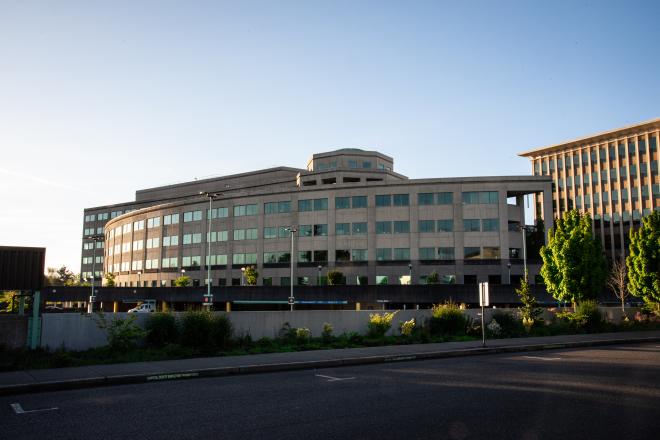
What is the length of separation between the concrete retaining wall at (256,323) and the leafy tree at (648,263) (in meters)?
9.45

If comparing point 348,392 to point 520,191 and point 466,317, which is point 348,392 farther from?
point 520,191

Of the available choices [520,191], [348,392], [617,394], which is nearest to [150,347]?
[348,392]

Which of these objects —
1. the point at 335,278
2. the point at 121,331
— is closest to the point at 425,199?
the point at 335,278

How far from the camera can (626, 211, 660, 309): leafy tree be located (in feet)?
117

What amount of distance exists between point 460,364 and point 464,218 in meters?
56.5

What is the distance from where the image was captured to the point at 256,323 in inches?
853

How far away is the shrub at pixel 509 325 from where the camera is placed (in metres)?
26.9

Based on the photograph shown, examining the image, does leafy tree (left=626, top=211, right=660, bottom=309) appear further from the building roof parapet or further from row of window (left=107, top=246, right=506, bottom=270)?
the building roof parapet

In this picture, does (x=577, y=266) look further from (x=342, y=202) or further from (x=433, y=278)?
(x=342, y=202)

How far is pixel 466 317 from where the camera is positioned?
1067 inches

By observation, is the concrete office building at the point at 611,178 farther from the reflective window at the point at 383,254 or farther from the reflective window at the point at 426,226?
the reflective window at the point at 383,254

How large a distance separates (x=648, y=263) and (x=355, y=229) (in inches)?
1732

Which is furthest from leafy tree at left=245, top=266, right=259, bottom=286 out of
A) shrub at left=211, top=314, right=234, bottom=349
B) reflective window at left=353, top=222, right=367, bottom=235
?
shrub at left=211, top=314, right=234, bottom=349

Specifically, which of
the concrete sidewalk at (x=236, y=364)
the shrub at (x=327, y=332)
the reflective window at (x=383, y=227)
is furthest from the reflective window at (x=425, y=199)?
the shrub at (x=327, y=332)
